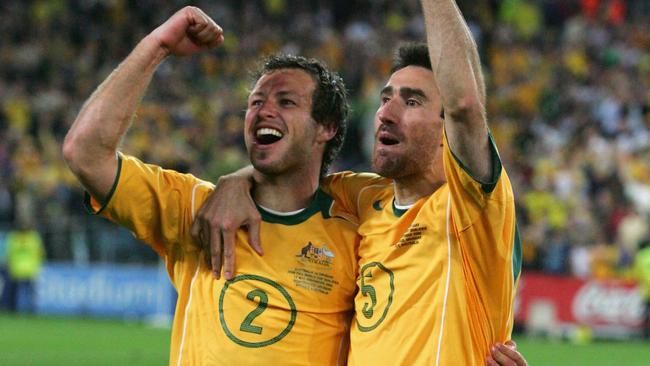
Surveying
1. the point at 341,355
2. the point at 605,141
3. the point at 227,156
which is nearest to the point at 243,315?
the point at 341,355

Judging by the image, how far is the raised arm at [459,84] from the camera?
420cm

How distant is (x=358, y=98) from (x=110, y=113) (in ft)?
51.6

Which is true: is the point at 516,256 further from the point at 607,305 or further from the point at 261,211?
the point at 607,305

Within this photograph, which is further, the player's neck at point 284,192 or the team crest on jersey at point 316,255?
the player's neck at point 284,192

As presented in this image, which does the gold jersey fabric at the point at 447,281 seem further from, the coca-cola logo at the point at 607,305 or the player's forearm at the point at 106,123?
the coca-cola logo at the point at 607,305

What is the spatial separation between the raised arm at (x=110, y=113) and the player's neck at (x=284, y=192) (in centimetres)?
81

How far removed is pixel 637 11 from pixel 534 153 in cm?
527

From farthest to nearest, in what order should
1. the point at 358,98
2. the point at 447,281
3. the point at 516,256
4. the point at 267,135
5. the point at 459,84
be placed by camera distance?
the point at 358,98 → the point at 267,135 → the point at 516,256 → the point at 447,281 → the point at 459,84

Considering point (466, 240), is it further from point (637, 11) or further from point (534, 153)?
point (637, 11)

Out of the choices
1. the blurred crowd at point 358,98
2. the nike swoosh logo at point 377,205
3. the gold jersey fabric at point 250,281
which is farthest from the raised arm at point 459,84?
the blurred crowd at point 358,98

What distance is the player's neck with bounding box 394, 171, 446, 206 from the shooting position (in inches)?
193

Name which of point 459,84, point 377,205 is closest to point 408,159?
point 377,205

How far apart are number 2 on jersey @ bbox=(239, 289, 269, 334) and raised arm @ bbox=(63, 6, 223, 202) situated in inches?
29.6

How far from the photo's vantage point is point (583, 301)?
1650 cm
